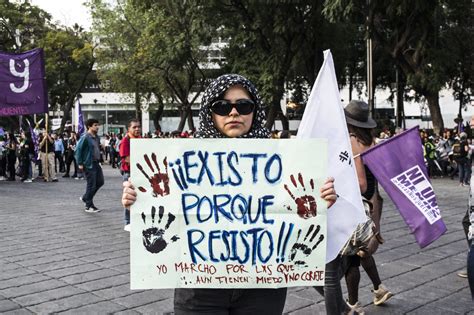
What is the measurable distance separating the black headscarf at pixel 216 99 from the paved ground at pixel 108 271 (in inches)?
89.5

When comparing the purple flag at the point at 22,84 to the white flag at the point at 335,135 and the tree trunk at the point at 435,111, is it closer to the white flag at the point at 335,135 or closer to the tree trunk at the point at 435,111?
the white flag at the point at 335,135

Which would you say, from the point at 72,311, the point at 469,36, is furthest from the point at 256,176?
the point at 469,36

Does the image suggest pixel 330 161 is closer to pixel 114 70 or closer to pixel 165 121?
pixel 114 70

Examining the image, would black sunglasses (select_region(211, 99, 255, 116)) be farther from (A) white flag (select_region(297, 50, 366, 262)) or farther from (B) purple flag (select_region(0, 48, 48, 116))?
(B) purple flag (select_region(0, 48, 48, 116))

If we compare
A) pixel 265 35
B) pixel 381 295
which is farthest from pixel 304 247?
pixel 265 35

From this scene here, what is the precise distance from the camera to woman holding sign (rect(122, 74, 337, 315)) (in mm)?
2535

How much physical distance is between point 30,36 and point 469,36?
28.9 m

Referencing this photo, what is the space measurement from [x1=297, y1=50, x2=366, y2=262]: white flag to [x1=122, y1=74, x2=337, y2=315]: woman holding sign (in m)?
0.50

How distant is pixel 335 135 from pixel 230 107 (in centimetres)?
80

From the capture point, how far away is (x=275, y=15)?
21.5 metres

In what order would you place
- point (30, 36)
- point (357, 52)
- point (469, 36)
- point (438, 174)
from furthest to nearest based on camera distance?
point (30, 36)
point (357, 52)
point (469, 36)
point (438, 174)

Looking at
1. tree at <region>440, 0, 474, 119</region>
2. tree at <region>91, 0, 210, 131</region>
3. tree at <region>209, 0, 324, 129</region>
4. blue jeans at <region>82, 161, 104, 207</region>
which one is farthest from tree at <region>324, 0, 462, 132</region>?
blue jeans at <region>82, 161, 104, 207</region>

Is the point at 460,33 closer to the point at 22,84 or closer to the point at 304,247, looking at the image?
the point at 22,84

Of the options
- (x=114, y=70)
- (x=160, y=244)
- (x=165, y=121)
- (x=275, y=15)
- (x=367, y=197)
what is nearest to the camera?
(x=160, y=244)
